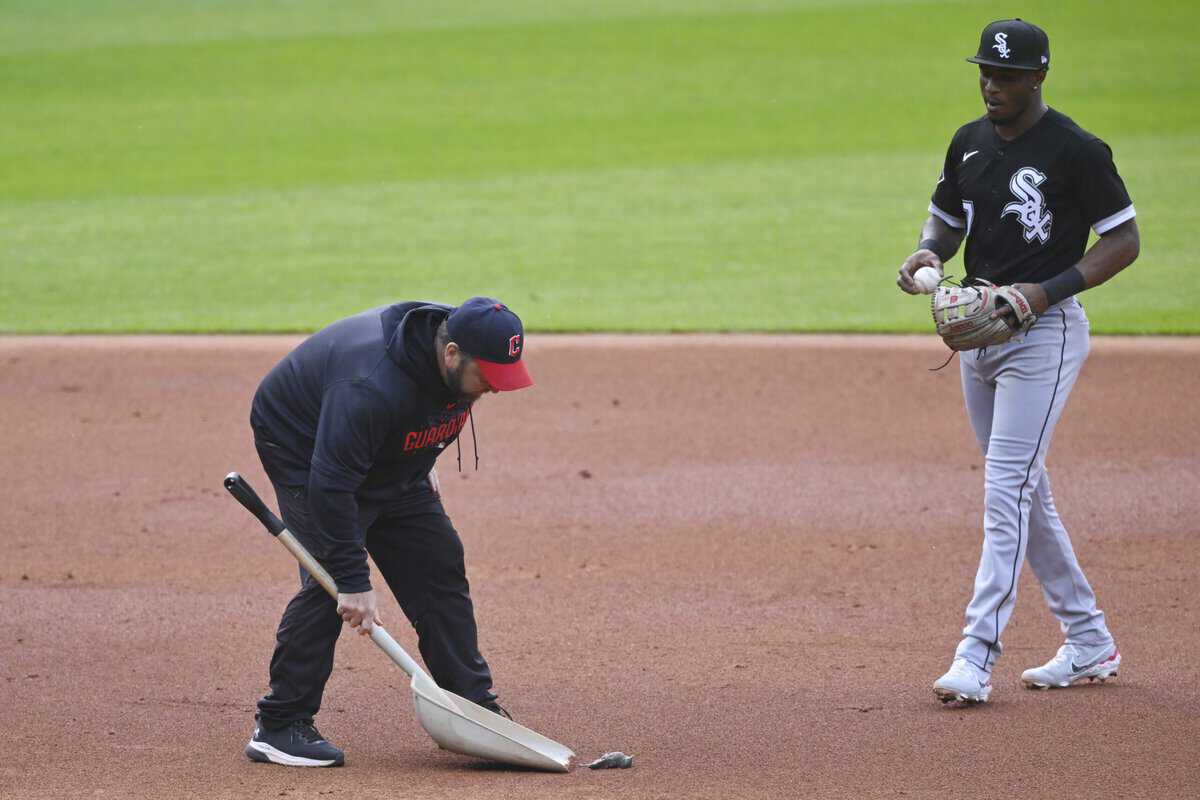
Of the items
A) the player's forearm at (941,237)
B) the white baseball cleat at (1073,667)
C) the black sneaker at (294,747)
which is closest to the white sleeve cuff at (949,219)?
the player's forearm at (941,237)

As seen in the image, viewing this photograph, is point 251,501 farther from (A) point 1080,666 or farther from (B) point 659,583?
(A) point 1080,666

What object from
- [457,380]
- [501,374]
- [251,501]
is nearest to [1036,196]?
[501,374]

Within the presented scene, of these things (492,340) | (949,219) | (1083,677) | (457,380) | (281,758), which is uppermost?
(949,219)

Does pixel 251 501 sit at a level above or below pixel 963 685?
above

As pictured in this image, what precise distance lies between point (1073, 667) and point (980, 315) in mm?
1503

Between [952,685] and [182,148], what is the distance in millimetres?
21887

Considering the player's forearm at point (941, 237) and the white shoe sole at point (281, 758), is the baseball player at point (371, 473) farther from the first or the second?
the player's forearm at point (941, 237)

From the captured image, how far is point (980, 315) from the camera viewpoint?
518cm

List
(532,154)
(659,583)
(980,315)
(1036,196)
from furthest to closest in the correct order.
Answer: (532,154) < (659,583) < (1036,196) < (980,315)

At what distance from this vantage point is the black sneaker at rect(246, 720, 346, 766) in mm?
5012

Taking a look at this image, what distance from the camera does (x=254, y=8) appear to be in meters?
38.8

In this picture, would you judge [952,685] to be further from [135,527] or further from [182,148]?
[182,148]

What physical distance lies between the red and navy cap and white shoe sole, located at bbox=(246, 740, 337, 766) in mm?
1481

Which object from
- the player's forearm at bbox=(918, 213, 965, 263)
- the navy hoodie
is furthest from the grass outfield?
the navy hoodie
